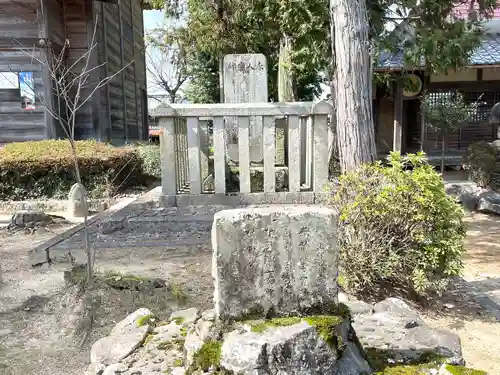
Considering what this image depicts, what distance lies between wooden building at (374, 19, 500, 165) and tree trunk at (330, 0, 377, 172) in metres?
8.17

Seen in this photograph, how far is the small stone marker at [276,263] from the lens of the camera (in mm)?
2012

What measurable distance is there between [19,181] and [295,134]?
6.36 m

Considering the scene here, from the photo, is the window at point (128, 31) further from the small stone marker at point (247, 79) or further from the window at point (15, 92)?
the small stone marker at point (247, 79)

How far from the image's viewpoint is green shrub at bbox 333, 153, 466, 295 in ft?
11.8

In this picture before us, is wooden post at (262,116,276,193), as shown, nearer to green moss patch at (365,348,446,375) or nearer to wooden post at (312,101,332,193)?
wooden post at (312,101,332,193)

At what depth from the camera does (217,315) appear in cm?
207

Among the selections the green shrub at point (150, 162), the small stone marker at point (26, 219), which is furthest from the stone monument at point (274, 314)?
the green shrub at point (150, 162)

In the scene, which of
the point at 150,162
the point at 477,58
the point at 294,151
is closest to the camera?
the point at 294,151

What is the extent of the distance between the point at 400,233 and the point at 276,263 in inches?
77.5

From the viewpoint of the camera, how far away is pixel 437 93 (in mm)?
13758

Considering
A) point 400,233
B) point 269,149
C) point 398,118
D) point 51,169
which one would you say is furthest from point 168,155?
point 398,118

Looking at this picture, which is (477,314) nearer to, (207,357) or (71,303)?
(207,357)

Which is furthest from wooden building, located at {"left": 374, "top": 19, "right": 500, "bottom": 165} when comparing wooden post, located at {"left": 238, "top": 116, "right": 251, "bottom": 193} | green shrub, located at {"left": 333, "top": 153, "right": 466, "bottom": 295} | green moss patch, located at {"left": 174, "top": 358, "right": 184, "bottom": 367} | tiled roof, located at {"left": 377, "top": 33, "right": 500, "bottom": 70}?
green moss patch, located at {"left": 174, "top": 358, "right": 184, "bottom": 367}

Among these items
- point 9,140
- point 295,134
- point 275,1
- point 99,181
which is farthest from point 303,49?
point 9,140
